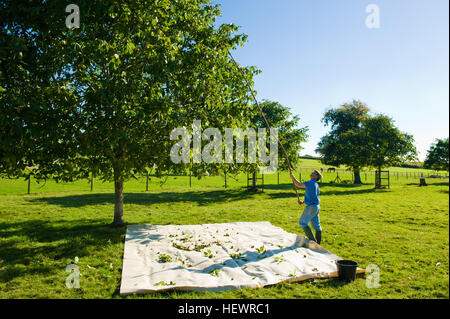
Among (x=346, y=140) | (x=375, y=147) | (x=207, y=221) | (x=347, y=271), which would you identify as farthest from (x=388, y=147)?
(x=347, y=271)

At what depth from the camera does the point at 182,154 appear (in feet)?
30.3

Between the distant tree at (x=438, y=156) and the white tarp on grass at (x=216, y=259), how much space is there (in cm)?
5014

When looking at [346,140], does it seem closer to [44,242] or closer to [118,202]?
[118,202]

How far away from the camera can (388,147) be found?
35.9 m

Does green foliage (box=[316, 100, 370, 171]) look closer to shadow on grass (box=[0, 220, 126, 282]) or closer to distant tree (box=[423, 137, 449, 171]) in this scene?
distant tree (box=[423, 137, 449, 171])

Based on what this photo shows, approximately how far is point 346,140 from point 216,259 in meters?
36.2

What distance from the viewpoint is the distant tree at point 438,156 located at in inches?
1881

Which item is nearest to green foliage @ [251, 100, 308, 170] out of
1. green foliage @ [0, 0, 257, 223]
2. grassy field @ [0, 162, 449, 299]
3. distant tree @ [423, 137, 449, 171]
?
grassy field @ [0, 162, 449, 299]

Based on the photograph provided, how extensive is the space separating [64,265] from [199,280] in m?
3.95

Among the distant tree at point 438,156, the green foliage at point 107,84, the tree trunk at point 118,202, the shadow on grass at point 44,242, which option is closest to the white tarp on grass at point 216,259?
the shadow on grass at point 44,242

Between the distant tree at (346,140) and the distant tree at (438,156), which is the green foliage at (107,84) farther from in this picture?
the distant tree at (438,156)

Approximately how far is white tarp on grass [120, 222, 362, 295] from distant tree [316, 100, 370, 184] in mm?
29159
